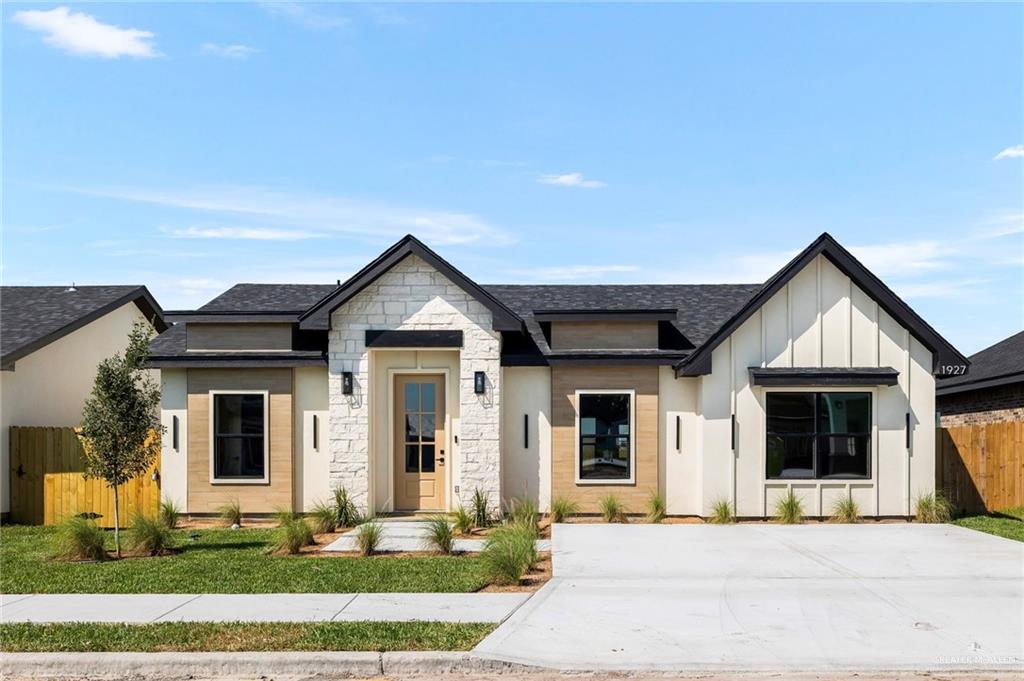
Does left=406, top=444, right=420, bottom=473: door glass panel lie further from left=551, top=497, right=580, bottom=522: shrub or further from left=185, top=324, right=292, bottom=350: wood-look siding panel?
left=185, top=324, right=292, bottom=350: wood-look siding panel

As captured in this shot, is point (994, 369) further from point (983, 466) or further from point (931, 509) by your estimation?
point (931, 509)

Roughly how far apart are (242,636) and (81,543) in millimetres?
5884

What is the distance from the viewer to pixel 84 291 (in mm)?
23719

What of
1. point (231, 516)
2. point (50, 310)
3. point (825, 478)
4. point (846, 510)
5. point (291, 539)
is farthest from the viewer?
point (50, 310)

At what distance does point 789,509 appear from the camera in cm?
1722

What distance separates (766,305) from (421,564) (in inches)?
333

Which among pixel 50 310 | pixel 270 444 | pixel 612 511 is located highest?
pixel 50 310

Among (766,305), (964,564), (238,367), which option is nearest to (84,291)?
(238,367)

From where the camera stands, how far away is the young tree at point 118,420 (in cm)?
1391

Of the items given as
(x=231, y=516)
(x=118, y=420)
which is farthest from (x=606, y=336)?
(x=118, y=420)

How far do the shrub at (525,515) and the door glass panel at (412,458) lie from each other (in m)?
2.00

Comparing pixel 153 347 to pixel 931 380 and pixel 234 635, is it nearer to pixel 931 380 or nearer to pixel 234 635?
pixel 234 635

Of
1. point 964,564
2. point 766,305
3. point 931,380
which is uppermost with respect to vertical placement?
point 766,305

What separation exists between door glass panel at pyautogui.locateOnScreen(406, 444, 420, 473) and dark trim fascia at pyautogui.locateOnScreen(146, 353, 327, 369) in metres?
2.29
